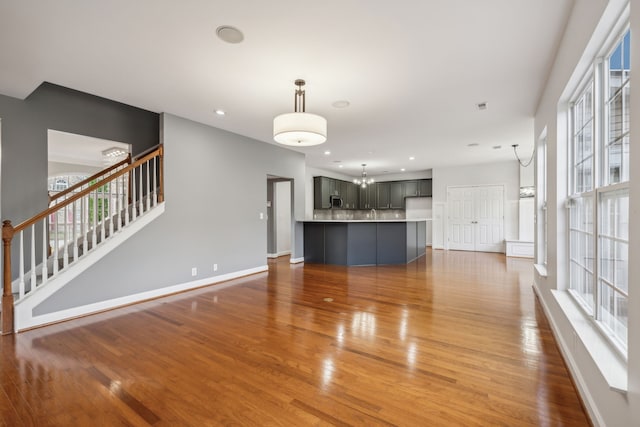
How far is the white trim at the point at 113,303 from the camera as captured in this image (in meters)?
3.18

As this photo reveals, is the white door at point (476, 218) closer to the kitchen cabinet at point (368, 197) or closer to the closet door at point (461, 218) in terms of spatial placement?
the closet door at point (461, 218)

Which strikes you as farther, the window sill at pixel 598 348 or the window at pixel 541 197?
the window at pixel 541 197

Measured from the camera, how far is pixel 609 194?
5.92ft

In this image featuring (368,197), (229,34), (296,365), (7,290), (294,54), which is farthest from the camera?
(368,197)

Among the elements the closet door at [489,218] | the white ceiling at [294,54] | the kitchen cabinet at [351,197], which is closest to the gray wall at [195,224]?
the white ceiling at [294,54]

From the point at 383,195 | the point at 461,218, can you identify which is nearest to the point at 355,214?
the point at 383,195

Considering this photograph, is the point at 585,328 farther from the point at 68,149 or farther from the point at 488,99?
the point at 68,149

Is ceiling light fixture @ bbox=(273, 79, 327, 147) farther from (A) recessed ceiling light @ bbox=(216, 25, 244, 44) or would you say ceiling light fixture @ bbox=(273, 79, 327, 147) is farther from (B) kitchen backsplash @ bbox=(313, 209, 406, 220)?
(B) kitchen backsplash @ bbox=(313, 209, 406, 220)

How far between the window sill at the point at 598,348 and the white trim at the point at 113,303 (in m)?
4.41

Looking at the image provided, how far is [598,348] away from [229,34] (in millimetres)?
3395

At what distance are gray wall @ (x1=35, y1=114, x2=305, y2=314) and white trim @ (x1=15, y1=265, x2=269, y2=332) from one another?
61mm

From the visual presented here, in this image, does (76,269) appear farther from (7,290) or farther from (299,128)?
(299,128)

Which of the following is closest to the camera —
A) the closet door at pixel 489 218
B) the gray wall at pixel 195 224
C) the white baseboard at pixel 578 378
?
the white baseboard at pixel 578 378

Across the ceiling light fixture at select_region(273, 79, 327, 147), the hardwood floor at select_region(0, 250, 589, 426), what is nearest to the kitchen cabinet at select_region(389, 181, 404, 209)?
the hardwood floor at select_region(0, 250, 589, 426)
